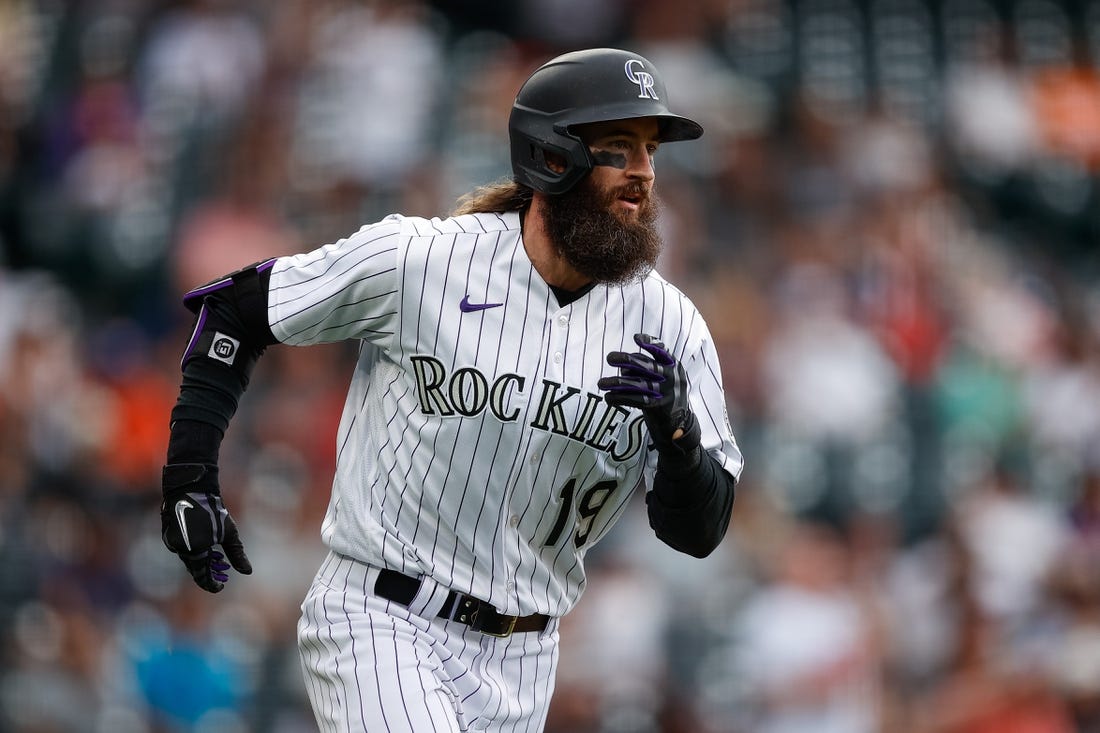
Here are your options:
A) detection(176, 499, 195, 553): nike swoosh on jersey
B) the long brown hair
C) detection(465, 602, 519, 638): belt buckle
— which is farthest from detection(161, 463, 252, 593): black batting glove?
the long brown hair

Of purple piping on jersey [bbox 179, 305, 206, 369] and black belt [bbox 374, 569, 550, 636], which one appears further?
purple piping on jersey [bbox 179, 305, 206, 369]

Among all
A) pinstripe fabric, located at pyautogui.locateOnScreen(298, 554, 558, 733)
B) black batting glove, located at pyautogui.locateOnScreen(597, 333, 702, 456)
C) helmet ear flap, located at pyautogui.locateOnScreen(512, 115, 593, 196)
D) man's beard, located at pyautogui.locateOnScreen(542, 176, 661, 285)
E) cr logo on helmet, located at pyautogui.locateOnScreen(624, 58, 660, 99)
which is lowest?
pinstripe fabric, located at pyautogui.locateOnScreen(298, 554, 558, 733)

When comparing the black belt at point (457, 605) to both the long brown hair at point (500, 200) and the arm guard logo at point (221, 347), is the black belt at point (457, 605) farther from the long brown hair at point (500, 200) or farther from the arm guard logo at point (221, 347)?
the long brown hair at point (500, 200)

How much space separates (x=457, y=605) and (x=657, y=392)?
0.71 metres

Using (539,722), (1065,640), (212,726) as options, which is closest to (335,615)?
(539,722)

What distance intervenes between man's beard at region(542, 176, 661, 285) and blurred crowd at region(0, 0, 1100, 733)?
11.8ft

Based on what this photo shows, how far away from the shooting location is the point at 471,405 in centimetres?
373

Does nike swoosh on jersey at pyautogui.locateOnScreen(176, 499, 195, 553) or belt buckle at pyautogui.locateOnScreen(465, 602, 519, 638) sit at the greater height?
nike swoosh on jersey at pyautogui.locateOnScreen(176, 499, 195, 553)

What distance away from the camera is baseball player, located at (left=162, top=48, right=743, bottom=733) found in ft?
12.2

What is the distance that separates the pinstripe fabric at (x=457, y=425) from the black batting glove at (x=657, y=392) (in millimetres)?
251

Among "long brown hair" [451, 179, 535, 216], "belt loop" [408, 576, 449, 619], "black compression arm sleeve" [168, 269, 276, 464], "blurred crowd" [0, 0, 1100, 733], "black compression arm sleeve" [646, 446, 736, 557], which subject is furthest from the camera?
"blurred crowd" [0, 0, 1100, 733]

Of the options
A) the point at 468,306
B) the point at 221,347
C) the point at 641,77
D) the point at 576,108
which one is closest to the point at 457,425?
the point at 468,306

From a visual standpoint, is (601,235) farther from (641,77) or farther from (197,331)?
(197,331)

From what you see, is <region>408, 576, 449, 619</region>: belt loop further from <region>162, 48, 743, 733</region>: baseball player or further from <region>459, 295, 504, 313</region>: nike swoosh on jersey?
<region>459, 295, 504, 313</region>: nike swoosh on jersey
